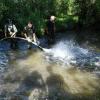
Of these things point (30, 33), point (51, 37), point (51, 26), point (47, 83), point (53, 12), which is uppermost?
point (53, 12)

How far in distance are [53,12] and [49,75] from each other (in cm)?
1100

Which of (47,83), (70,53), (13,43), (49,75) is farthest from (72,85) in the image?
(13,43)

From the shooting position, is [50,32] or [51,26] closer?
[51,26]

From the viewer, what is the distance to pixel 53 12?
25.0 metres

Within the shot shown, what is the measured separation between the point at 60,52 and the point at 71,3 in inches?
330

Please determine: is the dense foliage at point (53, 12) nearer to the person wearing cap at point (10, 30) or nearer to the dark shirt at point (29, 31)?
the dark shirt at point (29, 31)

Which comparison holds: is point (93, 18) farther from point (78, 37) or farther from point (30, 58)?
point (30, 58)

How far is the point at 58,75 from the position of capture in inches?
586

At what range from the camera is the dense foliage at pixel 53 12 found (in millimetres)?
21500

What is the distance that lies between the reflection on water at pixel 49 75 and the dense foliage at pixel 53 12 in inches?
149

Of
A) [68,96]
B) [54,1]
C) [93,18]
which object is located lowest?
[68,96]

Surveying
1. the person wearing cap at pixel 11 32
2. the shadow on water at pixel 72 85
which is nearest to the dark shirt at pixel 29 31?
the person wearing cap at pixel 11 32

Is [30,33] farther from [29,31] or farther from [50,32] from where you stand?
[50,32]

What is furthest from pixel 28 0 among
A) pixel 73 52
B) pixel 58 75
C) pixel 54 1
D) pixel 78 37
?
pixel 58 75
